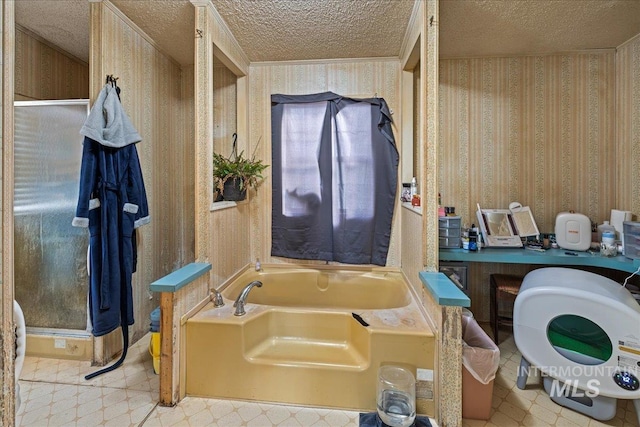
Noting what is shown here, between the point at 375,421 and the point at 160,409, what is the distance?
3.57ft

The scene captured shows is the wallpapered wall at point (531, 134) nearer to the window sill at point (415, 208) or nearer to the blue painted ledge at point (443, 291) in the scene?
the window sill at point (415, 208)

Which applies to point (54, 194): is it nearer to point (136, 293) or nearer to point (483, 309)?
point (136, 293)

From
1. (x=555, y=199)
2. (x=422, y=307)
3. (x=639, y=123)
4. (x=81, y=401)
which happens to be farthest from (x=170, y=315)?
(x=639, y=123)

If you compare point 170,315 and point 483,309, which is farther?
point 483,309

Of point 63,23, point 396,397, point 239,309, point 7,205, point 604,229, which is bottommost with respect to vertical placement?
point 396,397

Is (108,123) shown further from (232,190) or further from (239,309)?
(239,309)

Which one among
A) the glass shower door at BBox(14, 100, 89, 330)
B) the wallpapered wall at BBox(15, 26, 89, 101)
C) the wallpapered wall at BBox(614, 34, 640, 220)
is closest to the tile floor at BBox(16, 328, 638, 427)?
the glass shower door at BBox(14, 100, 89, 330)

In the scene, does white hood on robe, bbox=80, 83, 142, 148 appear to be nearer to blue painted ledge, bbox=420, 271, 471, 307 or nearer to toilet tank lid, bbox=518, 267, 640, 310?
blue painted ledge, bbox=420, 271, 471, 307

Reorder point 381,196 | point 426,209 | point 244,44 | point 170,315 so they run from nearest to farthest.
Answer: point 170,315
point 426,209
point 244,44
point 381,196

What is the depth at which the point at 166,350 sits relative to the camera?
1.43 metres

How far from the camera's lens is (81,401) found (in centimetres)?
146

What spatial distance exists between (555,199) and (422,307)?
1.67m

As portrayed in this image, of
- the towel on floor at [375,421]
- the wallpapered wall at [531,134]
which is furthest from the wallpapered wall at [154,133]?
the wallpapered wall at [531,134]

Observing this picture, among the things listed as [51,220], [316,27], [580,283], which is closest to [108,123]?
[51,220]
